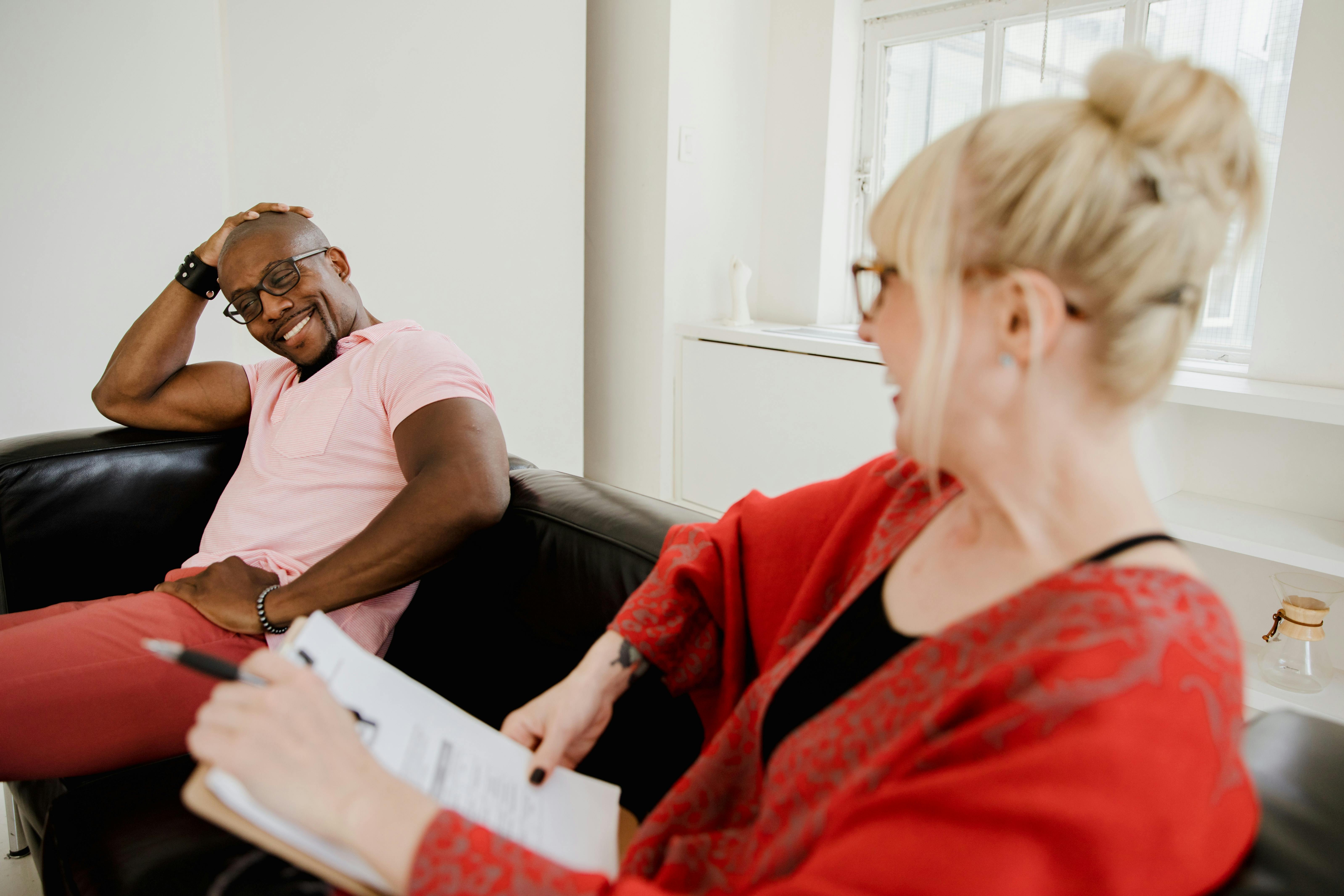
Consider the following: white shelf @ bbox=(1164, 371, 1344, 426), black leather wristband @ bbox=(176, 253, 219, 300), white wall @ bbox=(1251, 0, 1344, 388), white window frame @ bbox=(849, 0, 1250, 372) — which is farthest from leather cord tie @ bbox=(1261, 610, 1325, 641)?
black leather wristband @ bbox=(176, 253, 219, 300)

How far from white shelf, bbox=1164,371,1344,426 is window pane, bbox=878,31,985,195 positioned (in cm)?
123

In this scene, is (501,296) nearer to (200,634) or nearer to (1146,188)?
(200,634)

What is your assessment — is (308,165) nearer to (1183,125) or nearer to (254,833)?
(254,833)


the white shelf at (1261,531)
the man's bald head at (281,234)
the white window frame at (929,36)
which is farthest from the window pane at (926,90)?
the man's bald head at (281,234)

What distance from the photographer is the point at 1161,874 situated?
0.46 m

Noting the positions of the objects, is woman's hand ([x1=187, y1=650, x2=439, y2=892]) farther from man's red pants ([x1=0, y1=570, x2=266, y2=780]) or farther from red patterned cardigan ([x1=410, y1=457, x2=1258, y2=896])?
man's red pants ([x1=0, y1=570, x2=266, y2=780])

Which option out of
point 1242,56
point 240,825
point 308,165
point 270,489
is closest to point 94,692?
point 270,489

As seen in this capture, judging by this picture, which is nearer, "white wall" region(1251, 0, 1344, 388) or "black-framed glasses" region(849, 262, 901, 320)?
"black-framed glasses" region(849, 262, 901, 320)

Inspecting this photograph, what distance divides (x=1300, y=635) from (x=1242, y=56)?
1.48 m

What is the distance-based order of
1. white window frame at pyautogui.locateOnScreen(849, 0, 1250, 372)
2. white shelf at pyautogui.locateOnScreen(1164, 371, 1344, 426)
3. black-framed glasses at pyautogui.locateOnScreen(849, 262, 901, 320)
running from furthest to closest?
white window frame at pyautogui.locateOnScreen(849, 0, 1250, 372), white shelf at pyautogui.locateOnScreen(1164, 371, 1344, 426), black-framed glasses at pyautogui.locateOnScreen(849, 262, 901, 320)

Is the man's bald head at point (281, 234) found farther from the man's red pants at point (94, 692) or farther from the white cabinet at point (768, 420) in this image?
the white cabinet at point (768, 420)

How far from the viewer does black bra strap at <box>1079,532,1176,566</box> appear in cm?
56

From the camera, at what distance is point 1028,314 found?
0.57 m

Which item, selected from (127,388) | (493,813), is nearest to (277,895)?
(493,813)
